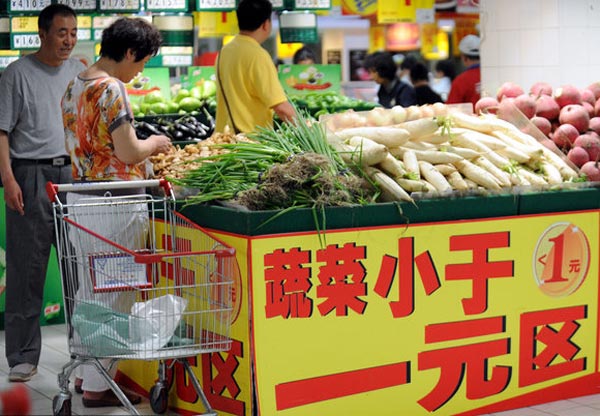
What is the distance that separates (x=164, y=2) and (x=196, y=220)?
4985 mm

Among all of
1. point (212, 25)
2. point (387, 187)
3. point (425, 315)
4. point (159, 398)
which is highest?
point (212, 25)

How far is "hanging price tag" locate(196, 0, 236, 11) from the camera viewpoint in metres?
9.66

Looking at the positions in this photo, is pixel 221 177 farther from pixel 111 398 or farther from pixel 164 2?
pixel 164 2

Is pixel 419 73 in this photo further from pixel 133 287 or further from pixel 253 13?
pixel 133 287

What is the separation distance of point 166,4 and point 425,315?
18.2 ft

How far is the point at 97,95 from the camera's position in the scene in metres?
4.95

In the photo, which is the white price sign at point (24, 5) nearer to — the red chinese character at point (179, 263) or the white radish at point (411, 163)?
the red chinese character at point (179, 263)

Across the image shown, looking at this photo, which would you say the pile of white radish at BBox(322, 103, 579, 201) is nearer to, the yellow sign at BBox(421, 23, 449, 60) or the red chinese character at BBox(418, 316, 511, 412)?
the red chinese character at BBox(418, 316, 511, 412)

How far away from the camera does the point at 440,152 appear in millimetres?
5293

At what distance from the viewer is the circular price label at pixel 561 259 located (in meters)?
5.28

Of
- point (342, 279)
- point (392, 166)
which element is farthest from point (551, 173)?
point (342, 279)

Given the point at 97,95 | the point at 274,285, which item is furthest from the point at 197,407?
the point at 97,95

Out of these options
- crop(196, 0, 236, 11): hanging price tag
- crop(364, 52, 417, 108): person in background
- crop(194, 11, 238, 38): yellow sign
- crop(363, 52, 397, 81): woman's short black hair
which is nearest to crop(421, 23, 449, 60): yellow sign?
crop(194, 11, 238, 38): yellow sign

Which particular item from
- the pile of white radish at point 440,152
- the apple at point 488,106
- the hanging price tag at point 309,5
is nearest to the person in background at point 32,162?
the pile of white radish at point 440,152
